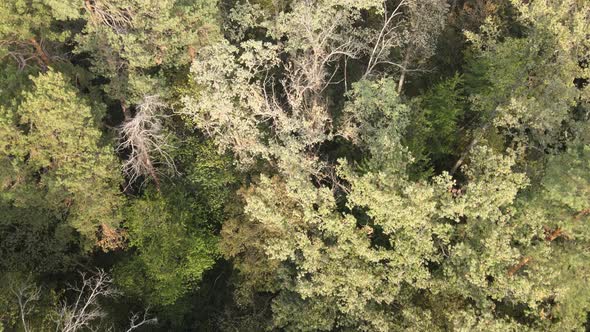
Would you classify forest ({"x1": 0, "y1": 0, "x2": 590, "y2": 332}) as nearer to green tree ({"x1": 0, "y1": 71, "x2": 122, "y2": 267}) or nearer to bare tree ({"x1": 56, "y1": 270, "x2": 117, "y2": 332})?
green tree ({"x1": 0, "y1": 71, "x2": 122, "y2": 267})

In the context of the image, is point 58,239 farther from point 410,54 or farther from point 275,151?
point 410,54

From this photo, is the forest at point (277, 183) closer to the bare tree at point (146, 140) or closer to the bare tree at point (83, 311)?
the bare tree at point (146, 140)

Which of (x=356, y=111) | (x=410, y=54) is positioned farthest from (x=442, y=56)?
(x=356, y=111)

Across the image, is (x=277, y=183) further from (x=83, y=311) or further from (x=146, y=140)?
(x=83, y=311)

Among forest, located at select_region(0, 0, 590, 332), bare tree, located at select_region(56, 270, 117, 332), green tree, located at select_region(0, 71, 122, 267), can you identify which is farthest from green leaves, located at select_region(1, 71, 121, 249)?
bare tree, located at select_region(56, 270, 117, 332)

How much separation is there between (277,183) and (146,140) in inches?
287

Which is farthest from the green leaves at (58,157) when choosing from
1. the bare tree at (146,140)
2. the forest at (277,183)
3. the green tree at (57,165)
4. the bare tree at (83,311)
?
the bare tree at (83,311)

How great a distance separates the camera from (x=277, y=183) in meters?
22.3

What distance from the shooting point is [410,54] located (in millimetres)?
27625

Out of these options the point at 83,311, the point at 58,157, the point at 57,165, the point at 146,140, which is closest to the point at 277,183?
the point at 146,140

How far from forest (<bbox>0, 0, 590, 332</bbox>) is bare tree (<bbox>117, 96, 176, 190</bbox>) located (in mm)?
157

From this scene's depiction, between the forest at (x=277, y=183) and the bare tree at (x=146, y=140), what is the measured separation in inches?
6.2

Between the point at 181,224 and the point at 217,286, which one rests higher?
the point at 181,224

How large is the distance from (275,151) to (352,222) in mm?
5868
